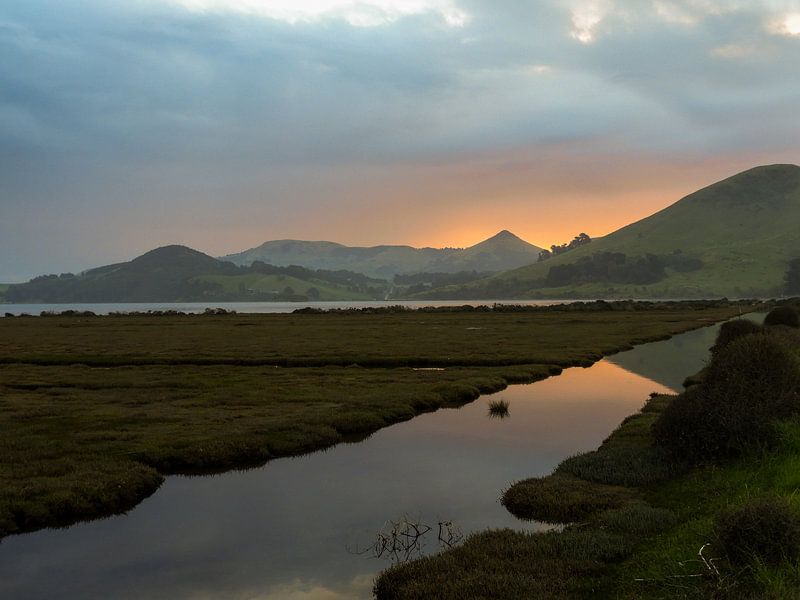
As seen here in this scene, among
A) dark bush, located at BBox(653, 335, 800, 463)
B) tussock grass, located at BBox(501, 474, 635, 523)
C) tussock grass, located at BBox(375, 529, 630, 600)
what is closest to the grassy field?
Answer: tussock grass, located at BBox(501, 474, 635, 523)

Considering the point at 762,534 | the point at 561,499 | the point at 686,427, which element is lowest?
the point at 561,499

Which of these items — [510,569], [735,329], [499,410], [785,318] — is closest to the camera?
[510,569]

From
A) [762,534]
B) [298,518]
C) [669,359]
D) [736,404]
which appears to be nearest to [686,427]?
[736,404]

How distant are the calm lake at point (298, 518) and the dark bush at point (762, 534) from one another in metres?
8.08

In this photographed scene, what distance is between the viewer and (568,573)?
14375 millimetres

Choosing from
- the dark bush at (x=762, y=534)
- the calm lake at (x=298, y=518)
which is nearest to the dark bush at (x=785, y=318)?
the calm lake at (x=298, y=518)

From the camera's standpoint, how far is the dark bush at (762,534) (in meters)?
11.3

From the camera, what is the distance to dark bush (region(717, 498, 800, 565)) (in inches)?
445

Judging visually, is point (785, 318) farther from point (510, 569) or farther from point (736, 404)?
point (510, 569)

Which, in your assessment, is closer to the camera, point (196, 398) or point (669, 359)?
point (196, 398)

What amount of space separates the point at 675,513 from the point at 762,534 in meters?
6.48

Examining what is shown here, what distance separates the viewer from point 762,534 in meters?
11.4

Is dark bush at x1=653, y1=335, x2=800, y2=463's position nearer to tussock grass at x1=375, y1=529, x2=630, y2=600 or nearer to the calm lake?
the calm lake

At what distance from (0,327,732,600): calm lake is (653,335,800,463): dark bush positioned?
19.0ft
